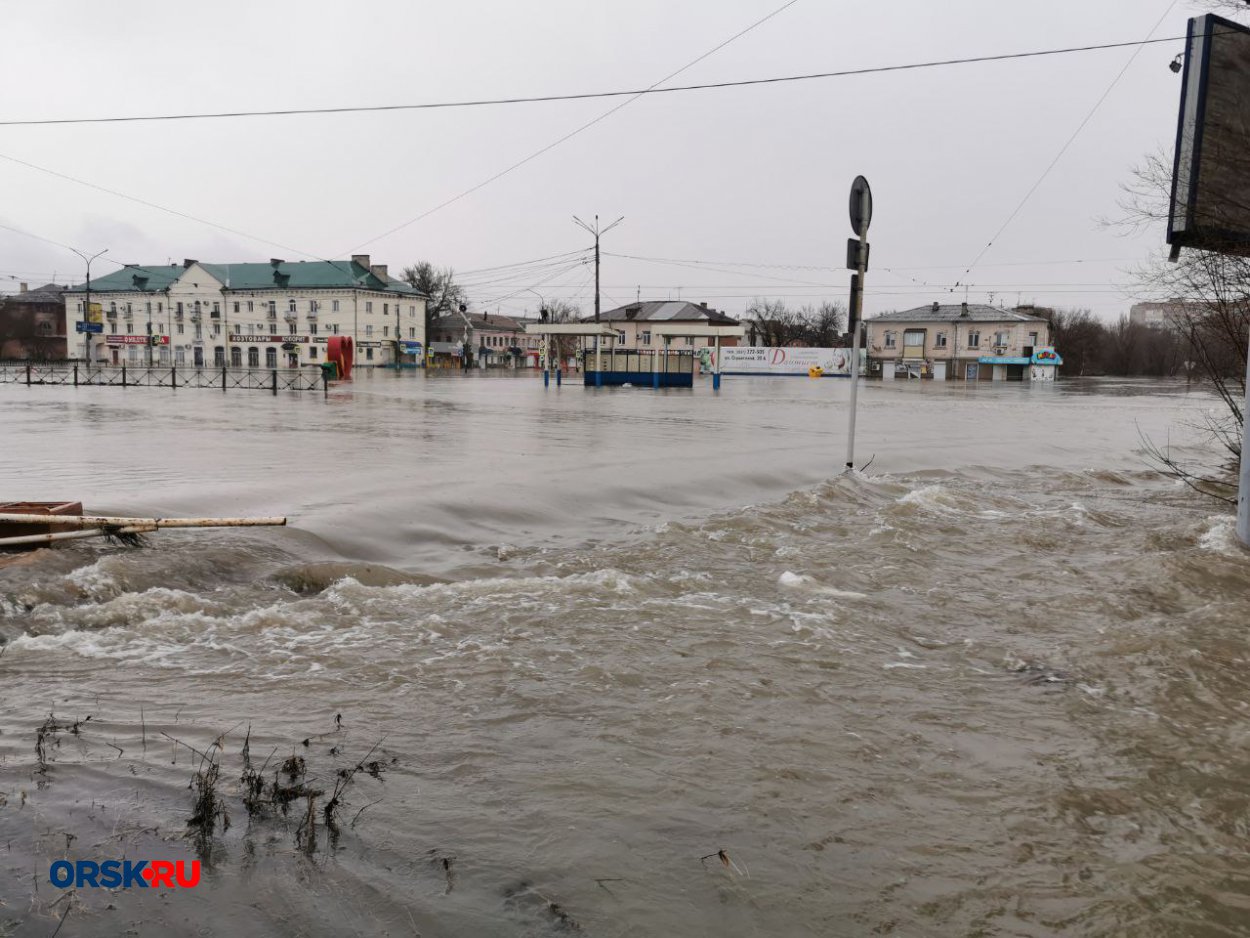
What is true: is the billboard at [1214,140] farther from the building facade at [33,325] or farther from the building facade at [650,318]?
the building facade at [33,325]

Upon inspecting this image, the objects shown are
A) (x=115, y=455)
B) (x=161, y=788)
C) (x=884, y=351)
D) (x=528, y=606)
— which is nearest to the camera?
(x=161, y=788)

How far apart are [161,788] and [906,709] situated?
2961mm

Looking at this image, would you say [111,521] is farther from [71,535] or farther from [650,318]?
[650,318]

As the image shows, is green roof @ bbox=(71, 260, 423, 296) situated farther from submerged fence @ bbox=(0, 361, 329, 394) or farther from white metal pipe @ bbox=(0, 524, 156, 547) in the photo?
white metal pipe @ bbox=(0, 524, 156, 547)

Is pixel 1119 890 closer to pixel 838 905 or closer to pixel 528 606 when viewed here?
pixel 838 905

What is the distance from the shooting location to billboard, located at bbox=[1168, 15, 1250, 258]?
25.8ft

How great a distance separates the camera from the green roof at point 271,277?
8750 cm

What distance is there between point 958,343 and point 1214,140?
84423mm

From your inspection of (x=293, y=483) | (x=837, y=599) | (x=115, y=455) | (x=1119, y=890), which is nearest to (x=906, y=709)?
(x=1119, y=890)

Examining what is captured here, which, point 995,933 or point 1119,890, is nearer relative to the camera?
point 995,933

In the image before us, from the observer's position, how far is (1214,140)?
795 centimetres

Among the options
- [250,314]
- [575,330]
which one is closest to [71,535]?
[575,330]

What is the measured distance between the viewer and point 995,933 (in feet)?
7.93

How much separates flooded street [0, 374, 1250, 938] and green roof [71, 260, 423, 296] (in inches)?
3281
